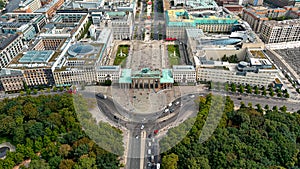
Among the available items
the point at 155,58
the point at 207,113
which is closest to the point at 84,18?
the point at 155,58

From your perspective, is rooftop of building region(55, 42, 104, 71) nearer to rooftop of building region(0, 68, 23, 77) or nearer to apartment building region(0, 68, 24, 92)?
rooftop of building region(0, 68, 23, 77)

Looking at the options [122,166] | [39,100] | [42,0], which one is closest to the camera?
[122,166]

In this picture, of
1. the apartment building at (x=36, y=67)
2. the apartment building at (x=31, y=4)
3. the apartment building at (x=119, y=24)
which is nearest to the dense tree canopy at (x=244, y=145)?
the apartment building at (x=36, y=67)

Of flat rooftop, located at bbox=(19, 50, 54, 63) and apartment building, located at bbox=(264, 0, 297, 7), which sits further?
apartment building, located at bbox=(264, 0, 297, 7)

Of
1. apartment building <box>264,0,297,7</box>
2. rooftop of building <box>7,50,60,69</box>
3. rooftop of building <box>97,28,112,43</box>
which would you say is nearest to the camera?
rooftop of building <box>7,50,60,69</box>

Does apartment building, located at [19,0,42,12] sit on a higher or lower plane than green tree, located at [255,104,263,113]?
higher

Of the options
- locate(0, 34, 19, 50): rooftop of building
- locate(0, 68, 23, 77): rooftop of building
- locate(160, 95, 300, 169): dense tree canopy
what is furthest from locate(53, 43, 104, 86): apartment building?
locate(160, 95, 300, 169): dense tree canopy

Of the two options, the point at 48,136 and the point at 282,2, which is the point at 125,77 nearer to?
the point at 48,136

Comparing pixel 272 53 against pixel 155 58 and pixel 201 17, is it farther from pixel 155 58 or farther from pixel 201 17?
pixel 155 58
